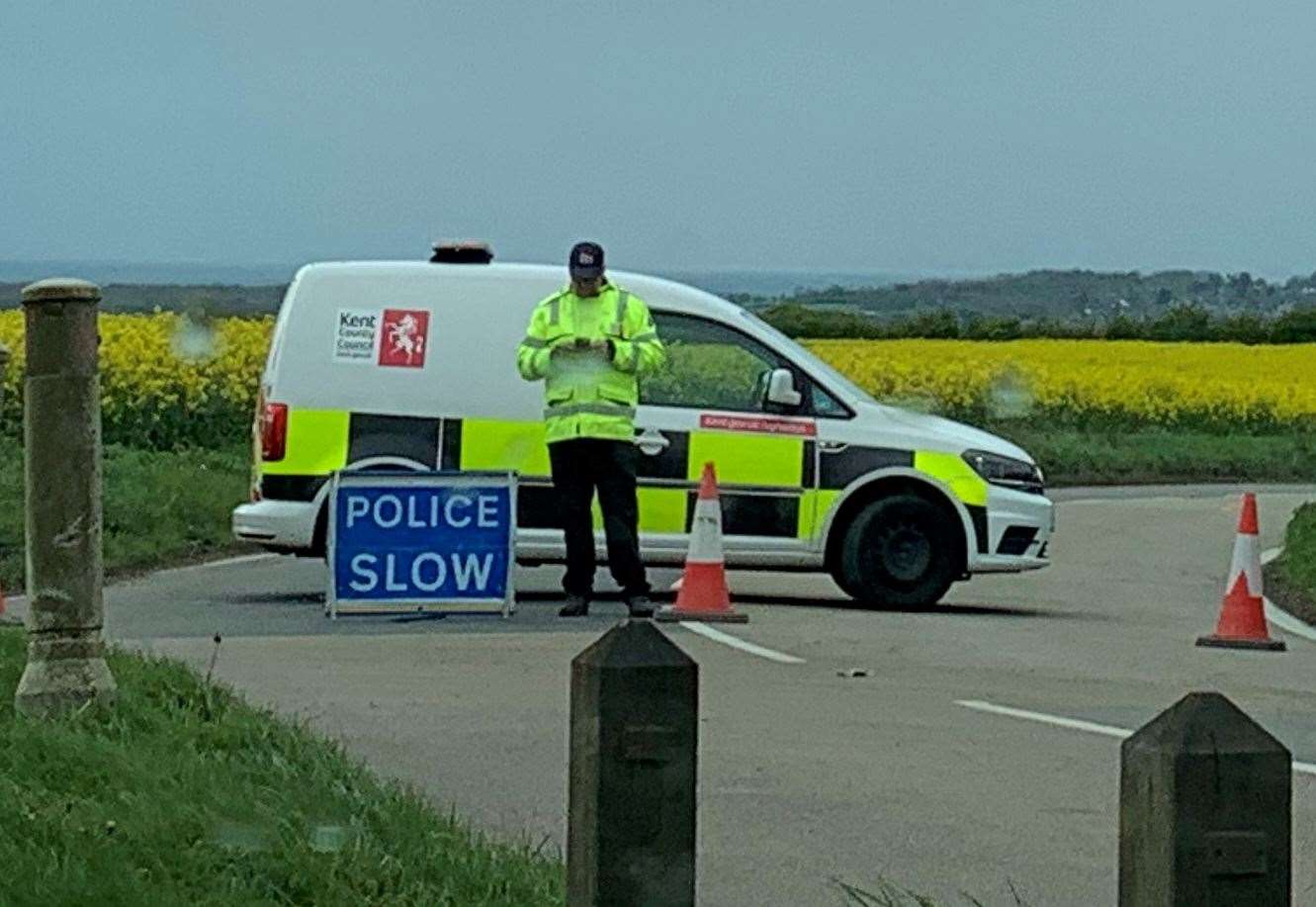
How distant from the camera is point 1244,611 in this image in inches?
518

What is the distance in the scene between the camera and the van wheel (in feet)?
47.8

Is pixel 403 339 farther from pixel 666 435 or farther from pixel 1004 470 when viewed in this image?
pixel 1004 470

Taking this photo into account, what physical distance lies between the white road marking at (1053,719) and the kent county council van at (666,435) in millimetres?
4387

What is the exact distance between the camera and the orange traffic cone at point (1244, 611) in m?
13.1

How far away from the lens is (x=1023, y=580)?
17422 mm

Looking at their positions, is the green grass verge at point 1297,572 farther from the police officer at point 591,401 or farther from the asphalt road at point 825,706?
the police officer at point 591,401

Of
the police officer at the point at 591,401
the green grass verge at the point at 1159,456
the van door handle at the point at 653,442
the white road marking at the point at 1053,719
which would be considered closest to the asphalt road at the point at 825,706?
the white road marking at the point at 1053,719

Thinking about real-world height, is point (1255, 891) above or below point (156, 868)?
above

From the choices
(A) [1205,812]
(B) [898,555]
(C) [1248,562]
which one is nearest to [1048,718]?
(C) [1248,562]

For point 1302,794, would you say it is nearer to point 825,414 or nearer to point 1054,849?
point 1054,849

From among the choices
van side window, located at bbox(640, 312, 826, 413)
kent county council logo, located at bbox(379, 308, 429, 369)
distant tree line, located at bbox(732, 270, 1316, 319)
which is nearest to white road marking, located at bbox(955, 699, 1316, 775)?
van side window, located at bbox(640, 312, 826, 413)

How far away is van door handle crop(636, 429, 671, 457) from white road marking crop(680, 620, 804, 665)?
60.2 inches

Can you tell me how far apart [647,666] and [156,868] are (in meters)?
1.93

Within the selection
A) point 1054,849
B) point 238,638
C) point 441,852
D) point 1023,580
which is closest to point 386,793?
point 441,852
